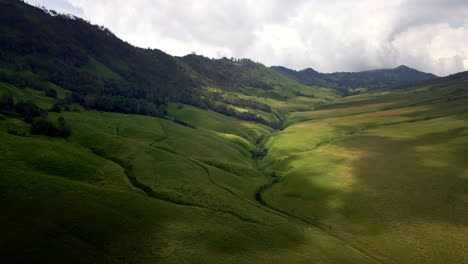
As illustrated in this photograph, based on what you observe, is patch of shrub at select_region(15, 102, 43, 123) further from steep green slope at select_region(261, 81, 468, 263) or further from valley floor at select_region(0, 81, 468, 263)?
steep green slope at select_region(261, 81, 468, 263)

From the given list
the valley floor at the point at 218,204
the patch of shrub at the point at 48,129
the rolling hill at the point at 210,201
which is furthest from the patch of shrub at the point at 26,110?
the patch of shrub at the point at 48,129

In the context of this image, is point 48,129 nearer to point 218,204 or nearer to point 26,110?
point 26,110

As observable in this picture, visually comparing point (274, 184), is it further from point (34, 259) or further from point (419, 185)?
point (34, 259)

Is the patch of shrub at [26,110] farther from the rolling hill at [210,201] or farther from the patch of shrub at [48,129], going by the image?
the patch of shrub at [48,129]

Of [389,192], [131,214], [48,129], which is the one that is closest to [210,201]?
[131,214]

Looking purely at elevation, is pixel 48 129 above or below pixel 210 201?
above

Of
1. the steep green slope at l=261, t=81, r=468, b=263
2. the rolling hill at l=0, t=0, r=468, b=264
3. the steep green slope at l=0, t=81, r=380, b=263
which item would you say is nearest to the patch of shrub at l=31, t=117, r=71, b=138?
the rolling hill at l=0, t=0, r=468, b=264

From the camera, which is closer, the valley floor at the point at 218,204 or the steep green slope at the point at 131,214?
the steep green slope at the point at 131,214

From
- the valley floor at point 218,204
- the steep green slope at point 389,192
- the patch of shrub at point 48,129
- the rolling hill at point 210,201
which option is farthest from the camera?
the patch of shrub at point 48,129
